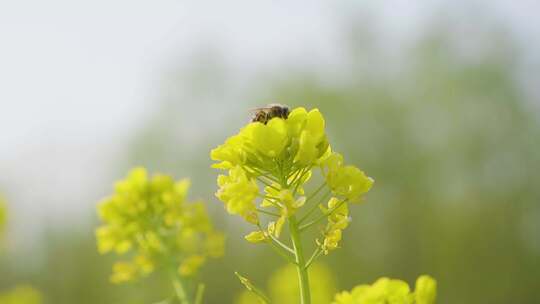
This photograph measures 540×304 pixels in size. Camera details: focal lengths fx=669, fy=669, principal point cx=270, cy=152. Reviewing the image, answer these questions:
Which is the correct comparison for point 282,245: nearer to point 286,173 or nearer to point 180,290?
point 286,173

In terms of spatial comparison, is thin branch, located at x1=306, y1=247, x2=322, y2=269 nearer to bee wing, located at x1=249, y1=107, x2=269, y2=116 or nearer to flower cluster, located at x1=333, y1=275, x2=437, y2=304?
flower cluster, located at x1=333, y1=275, x2=437, y2=304

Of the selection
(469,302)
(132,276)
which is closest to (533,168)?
(469,302)

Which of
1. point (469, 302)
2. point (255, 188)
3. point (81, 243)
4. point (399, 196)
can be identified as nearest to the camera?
point (255, 188)

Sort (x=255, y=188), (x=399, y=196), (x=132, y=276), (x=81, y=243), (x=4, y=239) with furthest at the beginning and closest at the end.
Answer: (x=81, y=243) < (x=399, y=196) < (x=4, y=239) < (x=132, y=276) < (x=255, y=188)

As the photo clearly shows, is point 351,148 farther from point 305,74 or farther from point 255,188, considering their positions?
point 255,188

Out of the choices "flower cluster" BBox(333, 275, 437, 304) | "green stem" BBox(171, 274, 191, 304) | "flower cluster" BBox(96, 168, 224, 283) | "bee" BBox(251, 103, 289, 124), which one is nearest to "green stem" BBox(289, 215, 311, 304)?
"flower cluster" BBox(333, 275, 437, 304)

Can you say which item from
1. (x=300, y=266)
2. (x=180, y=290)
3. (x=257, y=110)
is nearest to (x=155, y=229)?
(x=180, y=290)
